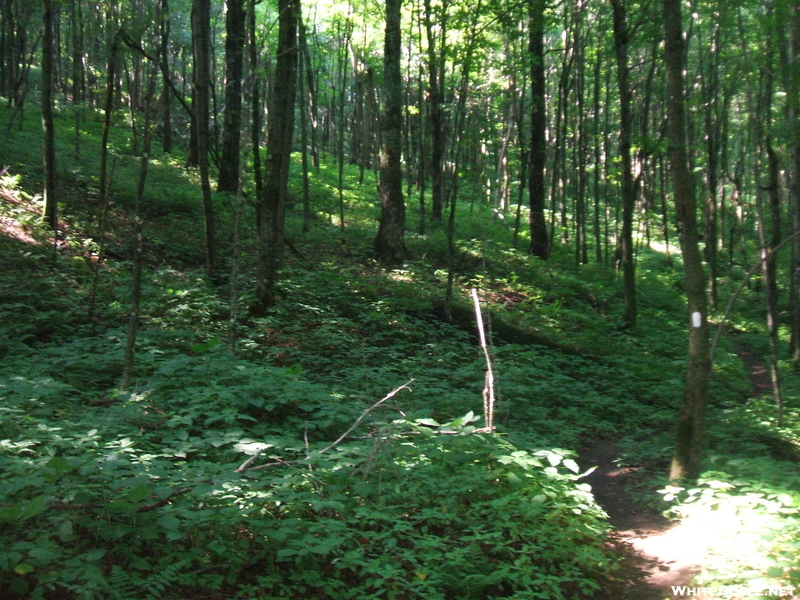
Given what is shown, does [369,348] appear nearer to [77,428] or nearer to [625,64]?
[77,428]

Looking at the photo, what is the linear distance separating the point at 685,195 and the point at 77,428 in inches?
238

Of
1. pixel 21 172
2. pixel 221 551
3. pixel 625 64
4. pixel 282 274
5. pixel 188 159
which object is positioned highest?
pixel 625 64

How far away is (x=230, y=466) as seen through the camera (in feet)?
14.5

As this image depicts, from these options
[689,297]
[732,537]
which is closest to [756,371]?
[689,297]

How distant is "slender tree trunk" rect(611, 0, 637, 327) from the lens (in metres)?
13.6

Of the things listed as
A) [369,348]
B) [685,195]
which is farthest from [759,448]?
[369,348]

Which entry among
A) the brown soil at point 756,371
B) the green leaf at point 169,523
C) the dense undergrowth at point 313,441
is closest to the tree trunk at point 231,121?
the dense undergrowth at point 313,441

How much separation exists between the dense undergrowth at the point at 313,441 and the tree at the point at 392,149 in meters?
1.94

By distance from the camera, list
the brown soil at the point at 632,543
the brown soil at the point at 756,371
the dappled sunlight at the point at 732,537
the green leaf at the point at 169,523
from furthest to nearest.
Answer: the brown soil at the point at 756,371 < the brown soil at the point at 632,543 < the dappled sunlight at the point at 732,537 < the green leaf at the point at 169,523

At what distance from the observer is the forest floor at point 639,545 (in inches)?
176

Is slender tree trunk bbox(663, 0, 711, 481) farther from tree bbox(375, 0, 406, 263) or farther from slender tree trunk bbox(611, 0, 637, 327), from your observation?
tree bbox(375, 0, 406, 263)
